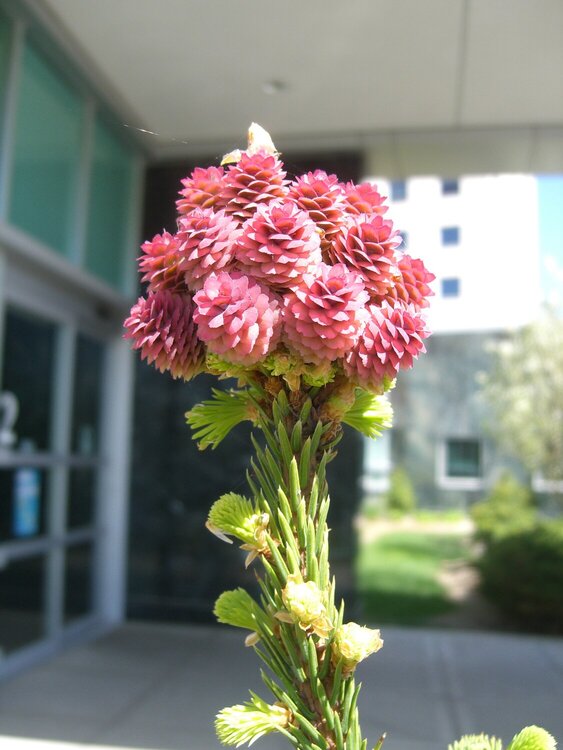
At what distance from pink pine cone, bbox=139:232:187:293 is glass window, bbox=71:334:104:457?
5.08m

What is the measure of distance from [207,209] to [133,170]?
600 cm

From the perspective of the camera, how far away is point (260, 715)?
0.82 m

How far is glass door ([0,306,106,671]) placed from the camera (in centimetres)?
481

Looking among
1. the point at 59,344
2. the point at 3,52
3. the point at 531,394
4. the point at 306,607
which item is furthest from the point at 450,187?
the point at 306,607

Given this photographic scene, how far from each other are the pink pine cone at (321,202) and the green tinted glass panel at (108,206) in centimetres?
523

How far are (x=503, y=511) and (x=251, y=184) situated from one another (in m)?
5.95

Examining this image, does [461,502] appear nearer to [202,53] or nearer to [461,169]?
[461,169]

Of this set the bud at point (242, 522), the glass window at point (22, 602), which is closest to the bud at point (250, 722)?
the bud at point (242, 522)

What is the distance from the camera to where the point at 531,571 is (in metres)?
6.24

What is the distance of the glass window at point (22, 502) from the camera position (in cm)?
476

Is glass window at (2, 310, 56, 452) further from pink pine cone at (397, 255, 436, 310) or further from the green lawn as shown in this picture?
pink pine cone at (397, 255, 436, 310)

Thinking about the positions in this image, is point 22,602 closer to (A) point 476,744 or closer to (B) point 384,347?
(A) point 476,744

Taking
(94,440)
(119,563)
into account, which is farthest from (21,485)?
(119,563)

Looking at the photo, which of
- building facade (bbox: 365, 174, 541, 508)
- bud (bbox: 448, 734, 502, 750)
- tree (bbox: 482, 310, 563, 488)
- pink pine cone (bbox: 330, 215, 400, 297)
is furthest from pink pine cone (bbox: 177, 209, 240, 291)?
tree (bbox: 482, 310, 563, 488)
